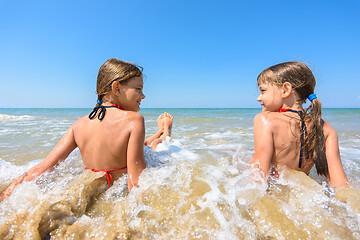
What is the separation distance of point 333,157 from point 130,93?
2013mm

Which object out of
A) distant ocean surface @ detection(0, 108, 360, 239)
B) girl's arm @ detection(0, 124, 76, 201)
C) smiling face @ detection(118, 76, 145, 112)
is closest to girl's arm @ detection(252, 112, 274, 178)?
distant ocean surface @ detection(0, 108, 360, 239)

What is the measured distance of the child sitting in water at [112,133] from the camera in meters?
1.75

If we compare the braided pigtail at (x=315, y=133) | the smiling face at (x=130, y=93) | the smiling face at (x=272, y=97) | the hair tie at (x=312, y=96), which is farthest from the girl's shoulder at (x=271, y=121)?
the smiling face at (x=130, y=93)

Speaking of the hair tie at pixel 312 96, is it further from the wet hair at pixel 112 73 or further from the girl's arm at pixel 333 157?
the wet hair at pixel 112 73

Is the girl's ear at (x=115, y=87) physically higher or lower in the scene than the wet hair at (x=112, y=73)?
lower

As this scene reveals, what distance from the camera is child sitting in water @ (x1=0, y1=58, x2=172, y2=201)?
68.9 inches

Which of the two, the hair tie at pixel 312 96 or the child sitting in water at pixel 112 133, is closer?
the child sitting in water at pixel 112 133

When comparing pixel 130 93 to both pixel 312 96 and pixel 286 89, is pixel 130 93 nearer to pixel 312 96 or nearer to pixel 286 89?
pixel 286 89

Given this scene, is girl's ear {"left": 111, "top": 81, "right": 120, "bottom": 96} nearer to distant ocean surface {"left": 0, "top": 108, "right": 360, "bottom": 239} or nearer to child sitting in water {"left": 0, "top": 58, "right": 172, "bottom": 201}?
child sitting in water {"left": 0, "top": 58, "right": 172, "bottom": 201}

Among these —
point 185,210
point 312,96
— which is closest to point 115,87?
point 185,210

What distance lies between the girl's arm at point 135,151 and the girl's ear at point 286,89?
1395 millimetres

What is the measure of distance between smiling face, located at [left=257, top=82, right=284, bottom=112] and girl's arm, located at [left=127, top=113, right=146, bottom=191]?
1278 millimetres

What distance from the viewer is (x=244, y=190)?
1614mm

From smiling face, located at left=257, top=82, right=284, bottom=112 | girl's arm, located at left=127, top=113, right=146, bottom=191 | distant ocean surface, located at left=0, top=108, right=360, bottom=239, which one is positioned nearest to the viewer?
distant ocean surface, located at left=0, top=108, right=360, bottom=239
